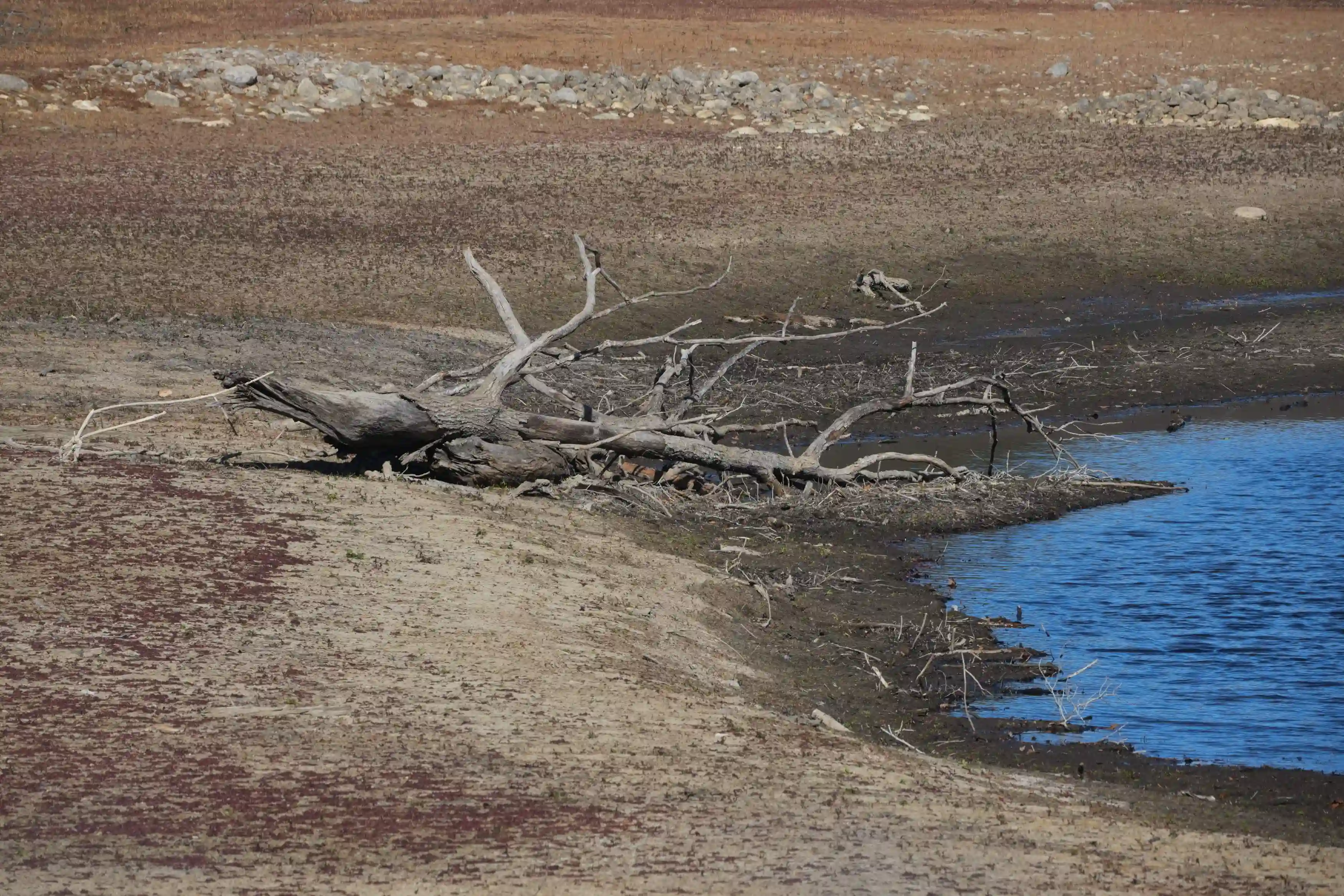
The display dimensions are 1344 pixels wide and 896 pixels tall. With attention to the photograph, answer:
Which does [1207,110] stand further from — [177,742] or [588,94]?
[177,742]

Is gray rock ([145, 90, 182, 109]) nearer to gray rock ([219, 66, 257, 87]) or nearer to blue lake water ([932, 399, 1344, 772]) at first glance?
gray rock ([219, 66, 257, 87])

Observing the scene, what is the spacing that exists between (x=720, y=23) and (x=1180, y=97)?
12.7 metres

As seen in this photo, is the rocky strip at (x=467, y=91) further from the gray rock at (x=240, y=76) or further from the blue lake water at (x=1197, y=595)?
the blue lake water at (x=1197, y=595)

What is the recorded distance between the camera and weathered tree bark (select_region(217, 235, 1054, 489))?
1108cm

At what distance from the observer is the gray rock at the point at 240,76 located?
30016 mm

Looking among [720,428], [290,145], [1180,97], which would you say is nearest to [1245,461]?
[720,428]

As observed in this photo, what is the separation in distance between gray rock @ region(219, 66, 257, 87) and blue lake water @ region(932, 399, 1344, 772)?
1962cm

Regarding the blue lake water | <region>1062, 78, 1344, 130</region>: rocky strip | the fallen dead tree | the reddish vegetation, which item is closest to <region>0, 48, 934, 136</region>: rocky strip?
<region>1062, 78, 1344, 130</region>: rocky strip

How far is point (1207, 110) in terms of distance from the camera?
32438 millimetres

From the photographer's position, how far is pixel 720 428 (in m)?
13.3

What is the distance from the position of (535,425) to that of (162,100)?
779 inches

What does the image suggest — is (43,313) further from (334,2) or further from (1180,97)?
(334,2)

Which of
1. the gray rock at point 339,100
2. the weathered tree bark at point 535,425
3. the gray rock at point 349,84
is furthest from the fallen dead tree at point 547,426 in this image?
the gray rock at point 349,84

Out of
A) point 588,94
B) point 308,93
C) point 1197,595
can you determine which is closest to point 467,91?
point 588,94
